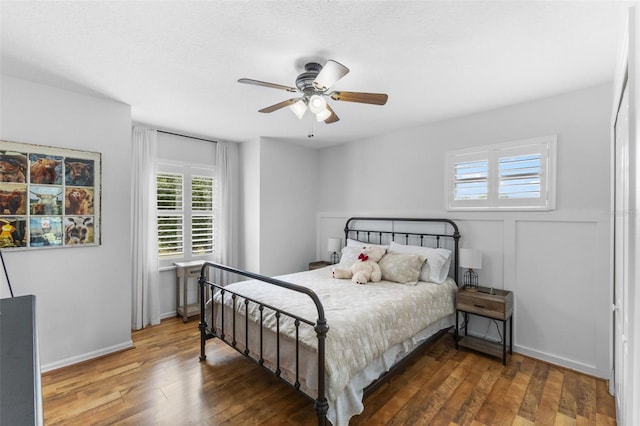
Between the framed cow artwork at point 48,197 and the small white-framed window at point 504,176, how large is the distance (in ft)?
12.5

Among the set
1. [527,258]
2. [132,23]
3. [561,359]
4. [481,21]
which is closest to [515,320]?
[561,359]

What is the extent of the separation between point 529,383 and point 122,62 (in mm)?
4150

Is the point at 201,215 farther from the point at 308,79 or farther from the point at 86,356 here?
the point at 308,79

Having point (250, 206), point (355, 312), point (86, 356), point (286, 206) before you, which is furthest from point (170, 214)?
point (355, 312)

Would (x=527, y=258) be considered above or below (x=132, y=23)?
below

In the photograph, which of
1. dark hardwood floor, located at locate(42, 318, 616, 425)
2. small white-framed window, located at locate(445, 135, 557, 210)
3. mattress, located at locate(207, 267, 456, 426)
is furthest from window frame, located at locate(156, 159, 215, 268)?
small white-framed window, located at locate(445, 135, 557, 210)

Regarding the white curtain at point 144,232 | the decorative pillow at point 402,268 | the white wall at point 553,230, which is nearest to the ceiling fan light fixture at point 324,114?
the decorative pillow at point 402,268

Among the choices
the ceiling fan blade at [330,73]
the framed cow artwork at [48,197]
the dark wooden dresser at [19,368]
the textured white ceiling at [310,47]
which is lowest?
the dark wooden dresser at [19,368]

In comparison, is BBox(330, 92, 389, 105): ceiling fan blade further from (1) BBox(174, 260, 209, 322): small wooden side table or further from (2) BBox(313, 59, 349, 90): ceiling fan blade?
(1) BBox(174, 260, 209, 322): small wooden side table

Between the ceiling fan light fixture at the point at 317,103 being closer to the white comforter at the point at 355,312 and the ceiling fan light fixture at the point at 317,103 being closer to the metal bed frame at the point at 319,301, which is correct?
the metal bed frame at the point at 319,301

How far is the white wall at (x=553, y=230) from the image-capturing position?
261 centimetres

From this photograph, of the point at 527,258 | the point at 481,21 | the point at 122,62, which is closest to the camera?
the point at 481,21

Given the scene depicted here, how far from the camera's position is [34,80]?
2539 mm

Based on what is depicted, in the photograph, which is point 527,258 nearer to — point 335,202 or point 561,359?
point 561,359
